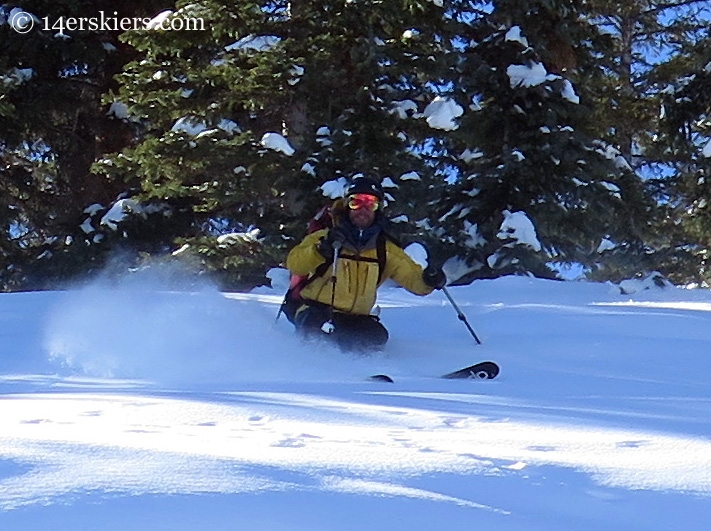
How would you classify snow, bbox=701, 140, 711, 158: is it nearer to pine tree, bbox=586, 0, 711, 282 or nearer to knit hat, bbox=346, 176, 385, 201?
pine tree, bbox=586, 0, 711, 282

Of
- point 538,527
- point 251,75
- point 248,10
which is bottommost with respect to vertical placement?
point 538,527

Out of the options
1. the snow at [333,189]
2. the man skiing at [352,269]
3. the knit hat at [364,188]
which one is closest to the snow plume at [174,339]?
the man skiing at [352,269]

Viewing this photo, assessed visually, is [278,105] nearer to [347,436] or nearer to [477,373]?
[477,373]

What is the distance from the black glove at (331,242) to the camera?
6207 millimetres

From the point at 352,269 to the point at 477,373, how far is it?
1.75 m

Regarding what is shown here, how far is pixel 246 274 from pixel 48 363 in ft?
23.6

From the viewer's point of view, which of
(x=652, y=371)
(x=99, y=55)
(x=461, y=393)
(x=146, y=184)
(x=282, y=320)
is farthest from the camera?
(x=99, y=55)

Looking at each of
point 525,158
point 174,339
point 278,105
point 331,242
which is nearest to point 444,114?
point 525,158

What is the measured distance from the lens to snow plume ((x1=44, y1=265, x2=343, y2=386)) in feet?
17.1

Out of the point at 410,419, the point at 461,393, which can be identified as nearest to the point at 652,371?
the point at 461,393

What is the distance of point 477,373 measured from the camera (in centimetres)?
497

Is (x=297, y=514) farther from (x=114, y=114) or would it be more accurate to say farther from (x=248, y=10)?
(x=114, y=114)

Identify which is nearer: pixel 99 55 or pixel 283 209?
pixel 283 209

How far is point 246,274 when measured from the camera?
41.4ft
